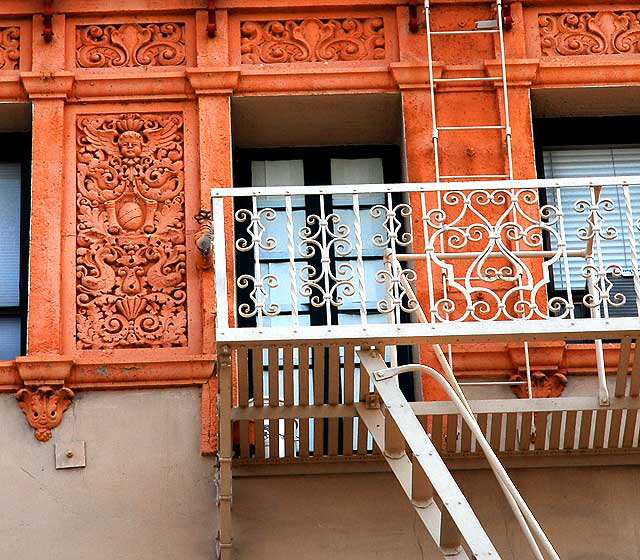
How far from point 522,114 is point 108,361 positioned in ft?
11.7

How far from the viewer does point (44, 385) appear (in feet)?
37.1

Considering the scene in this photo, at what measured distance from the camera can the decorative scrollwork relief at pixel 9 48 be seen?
12.6m

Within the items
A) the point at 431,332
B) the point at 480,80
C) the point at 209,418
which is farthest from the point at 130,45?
the point at 431,332

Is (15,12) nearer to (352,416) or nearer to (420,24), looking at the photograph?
(420,24)

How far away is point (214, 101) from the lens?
1239cm

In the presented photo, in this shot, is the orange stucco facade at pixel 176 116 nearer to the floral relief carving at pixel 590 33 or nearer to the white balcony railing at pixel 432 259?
the floral relief carving at pixel 590 33

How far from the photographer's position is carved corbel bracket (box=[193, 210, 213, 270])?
11.7 m

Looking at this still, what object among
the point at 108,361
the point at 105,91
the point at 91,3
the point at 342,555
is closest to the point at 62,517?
the point at 108,361

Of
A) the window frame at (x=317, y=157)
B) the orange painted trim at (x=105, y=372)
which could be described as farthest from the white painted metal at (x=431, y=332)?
the window frame at (x=317, y=157)

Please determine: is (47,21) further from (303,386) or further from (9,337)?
(303,386)

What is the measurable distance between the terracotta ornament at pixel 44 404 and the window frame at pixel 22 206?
2.25 ft

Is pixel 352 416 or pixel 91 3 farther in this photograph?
pixel 91 3

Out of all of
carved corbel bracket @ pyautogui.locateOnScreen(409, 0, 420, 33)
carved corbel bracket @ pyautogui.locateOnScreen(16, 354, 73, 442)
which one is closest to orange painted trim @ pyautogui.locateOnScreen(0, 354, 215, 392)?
carved corbel bracket @ pyautogui.locateOnScreen(16, 354, 73, 442)

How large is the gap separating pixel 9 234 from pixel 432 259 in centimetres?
366
